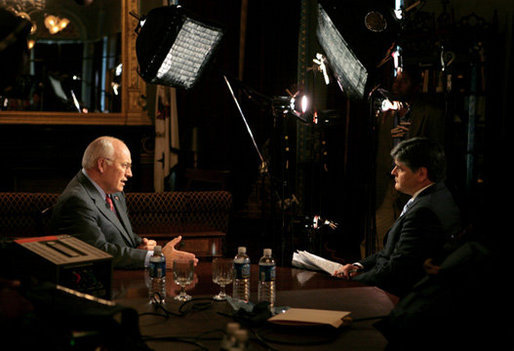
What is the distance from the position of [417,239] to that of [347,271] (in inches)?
15.5

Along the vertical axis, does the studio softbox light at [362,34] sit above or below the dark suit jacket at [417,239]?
above

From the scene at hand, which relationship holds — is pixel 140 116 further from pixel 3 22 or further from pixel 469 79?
pixel 3 22

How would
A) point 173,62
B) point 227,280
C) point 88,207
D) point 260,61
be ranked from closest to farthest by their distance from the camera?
point 227,280
point 173,62
point 88,207
point 260,61

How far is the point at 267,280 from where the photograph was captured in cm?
191

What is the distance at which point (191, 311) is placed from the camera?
70.9 inches

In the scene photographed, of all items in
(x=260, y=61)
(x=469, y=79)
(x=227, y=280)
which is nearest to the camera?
(x=227, y=280)

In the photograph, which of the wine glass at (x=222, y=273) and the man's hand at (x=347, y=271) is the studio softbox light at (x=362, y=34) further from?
the wine glass at (x=222, y=273)

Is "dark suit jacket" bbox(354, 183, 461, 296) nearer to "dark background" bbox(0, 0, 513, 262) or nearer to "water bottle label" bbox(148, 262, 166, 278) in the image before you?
"water bottle label" bbox(148, 262, 166, 278)

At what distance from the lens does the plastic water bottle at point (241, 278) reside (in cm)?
193

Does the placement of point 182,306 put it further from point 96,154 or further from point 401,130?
point 401,130

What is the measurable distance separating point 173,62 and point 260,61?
3558mm

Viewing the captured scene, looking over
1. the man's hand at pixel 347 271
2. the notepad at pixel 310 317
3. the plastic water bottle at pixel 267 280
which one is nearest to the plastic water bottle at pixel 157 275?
the plastic water bottle at pixel 267 280

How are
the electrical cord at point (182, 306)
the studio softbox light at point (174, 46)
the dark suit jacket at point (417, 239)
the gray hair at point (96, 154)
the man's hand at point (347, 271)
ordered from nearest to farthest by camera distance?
the electrical cord at point (182, 306) < the studio softbox light at point (174, 46) < the dark suit jacket at point (417, 239) < the man's hand at point (347, 271) < the gray hair at point (96, 154)

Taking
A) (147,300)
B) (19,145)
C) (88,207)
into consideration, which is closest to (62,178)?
(19,145)
